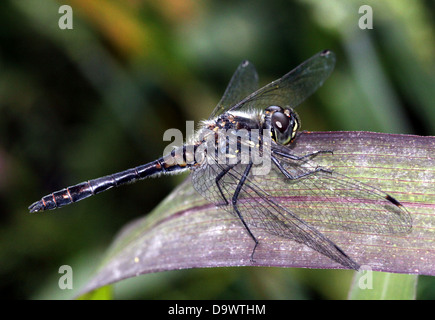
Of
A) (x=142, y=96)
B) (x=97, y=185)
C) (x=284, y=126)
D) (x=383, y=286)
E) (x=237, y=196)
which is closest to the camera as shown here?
(x=383, y=286)

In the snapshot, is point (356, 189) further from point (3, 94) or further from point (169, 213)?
point (3, 94)

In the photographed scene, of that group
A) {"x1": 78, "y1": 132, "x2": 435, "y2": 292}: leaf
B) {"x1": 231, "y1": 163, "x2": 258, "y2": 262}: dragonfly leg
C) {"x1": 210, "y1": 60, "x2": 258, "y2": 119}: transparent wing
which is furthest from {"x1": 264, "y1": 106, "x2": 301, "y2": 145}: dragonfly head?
{"x1": 210, "y1": 60, "x2": 258, "y2": 119}: transparent wing

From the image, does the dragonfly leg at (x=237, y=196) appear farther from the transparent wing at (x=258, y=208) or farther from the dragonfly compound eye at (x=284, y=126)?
the dragonfly compound eye at (x=284, y=126)

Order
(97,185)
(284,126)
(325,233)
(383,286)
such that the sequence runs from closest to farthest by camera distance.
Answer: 1. (325,233)
2. (383,286)
3. (284,126)
4. (97,185)

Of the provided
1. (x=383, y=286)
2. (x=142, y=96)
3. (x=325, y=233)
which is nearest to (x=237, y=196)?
(x=325, y=233)

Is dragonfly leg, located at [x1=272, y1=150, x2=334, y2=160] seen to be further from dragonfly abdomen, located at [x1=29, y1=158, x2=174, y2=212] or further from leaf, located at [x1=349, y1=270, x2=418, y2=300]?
dragonfly abdomen, located at [x1=29, y1=158, x2=174, y2=212]

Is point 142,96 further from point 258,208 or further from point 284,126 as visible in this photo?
point 258,208

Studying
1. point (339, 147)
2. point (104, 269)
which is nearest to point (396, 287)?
point (339, 147)
